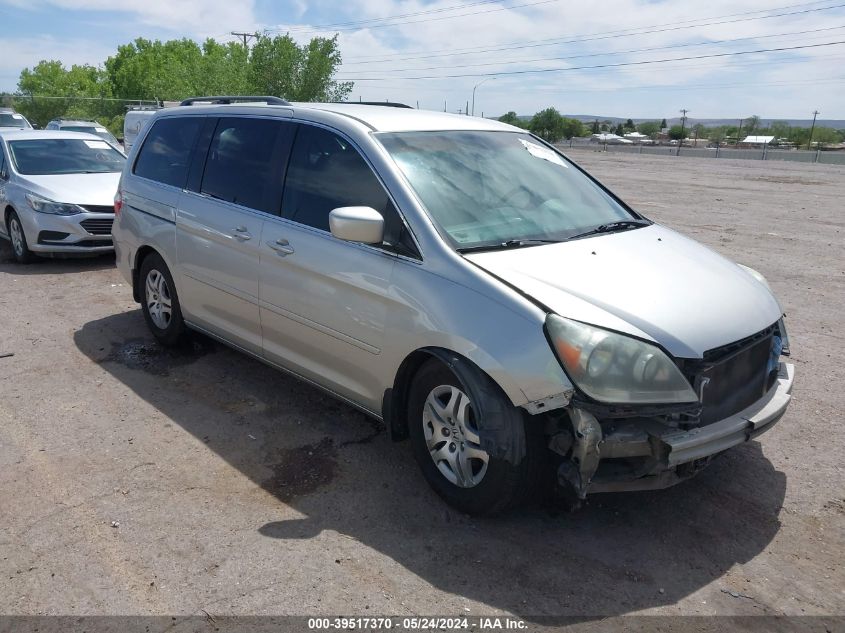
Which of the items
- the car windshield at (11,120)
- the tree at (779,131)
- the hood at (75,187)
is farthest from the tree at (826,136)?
the hood at (75,187)

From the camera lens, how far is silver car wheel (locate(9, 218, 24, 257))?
9547 millimetres

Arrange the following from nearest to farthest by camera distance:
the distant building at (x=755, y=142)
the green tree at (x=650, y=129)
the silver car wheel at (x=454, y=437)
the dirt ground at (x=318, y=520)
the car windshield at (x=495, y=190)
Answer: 1. the dirt ground at (x=318, y=520)
2. the silver car wheel at (x=454, y=437)
3. the car windshield at (x=495, y=190)
4. the distant building at (x=755, y=142)
5. the green tree at (x=650, y=129)

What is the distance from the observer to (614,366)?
123 inches

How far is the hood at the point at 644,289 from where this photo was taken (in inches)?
128

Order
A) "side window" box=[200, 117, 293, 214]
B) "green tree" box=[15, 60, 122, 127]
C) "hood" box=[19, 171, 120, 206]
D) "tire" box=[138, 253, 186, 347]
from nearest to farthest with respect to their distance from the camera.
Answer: "side window" box=[200, 117, 293, 214], "tire" box=[138, 253, 186, 347], "hood" box=[19, 171, 120, 206], "green tree" box=[15, 60, 122, 127]

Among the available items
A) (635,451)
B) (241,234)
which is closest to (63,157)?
(241,234)

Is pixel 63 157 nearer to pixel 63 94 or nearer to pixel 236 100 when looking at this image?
pixel 236 100

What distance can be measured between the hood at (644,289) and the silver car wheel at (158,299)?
327 cm

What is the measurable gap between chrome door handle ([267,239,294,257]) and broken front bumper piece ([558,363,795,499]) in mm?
2069

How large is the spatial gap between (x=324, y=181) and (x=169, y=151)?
2.17 meters

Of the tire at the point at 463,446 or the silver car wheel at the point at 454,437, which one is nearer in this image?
the tire at the point at 463,446

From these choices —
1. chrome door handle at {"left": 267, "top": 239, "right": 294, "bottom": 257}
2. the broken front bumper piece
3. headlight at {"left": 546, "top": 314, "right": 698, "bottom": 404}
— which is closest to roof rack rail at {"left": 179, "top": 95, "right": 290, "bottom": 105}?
chrome door handle at {"left": 267, "top": 239, "right": 294, "bottom": 257}

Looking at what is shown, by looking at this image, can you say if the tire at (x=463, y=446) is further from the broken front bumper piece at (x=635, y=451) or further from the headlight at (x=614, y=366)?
the headlight at (x=614, y=366)

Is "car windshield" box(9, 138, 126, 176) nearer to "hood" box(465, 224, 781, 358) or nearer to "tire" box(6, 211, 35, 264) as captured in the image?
"tire" box(6, 211, 35, 264)
